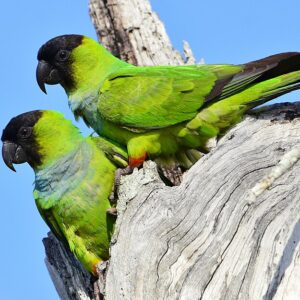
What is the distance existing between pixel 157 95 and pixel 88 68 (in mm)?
982

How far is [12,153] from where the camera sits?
680 cm

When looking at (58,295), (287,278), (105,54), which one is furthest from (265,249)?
(105,54)

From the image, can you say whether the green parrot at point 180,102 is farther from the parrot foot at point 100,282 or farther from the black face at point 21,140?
the parrot foot at point 100,282

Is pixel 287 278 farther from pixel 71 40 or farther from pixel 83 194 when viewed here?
pixel 71 40

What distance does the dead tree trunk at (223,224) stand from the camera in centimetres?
448

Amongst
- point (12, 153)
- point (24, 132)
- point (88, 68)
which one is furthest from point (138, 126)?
point (12, 153)

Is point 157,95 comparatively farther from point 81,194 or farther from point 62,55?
point 62,55

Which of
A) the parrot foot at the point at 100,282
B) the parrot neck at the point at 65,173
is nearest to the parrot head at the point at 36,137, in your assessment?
the parrot neck at the point at 65,173

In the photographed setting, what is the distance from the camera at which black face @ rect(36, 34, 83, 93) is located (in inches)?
278

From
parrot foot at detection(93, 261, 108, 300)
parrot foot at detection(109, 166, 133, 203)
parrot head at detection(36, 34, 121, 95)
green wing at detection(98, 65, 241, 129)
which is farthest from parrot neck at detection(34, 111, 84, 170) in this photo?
parrot foot at detection(93, 261, 108, 300)

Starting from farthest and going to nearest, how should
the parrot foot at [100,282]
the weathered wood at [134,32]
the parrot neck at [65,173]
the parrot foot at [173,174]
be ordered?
1. the weathered wood at [134,32]
2. the parrot foot at [173,174]
3. the parrot neck at [65,173]
4. the parrot foot at [100,282]

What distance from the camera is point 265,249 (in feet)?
14.8

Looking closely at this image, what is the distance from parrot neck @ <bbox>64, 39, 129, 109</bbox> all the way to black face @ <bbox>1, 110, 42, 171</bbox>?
0.42 metres

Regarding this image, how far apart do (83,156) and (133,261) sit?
166cm
